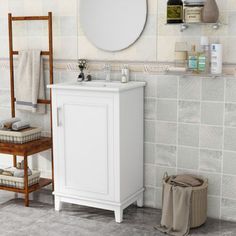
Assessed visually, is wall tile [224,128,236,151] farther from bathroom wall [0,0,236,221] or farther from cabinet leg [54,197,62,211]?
cabinet leg [54,197,62,211]

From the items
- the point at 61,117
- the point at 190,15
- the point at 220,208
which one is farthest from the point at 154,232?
the point at 190,15

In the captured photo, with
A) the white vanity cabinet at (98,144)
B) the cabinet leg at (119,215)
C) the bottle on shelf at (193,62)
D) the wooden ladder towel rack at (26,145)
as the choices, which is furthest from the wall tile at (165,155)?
the wooden ladder towel rack at (26,145)

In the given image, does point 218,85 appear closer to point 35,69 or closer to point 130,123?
point 130,123

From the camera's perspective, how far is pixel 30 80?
3.71 metres

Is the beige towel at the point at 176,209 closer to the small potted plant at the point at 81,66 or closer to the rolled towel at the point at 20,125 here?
the small potted plant at the point at 81,66

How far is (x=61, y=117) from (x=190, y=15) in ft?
3.60

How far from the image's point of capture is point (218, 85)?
309 centimetres

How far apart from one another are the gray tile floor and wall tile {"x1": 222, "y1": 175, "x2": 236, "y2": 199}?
189 mm

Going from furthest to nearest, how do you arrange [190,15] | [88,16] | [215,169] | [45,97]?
[45,97], [88,16], [215,169], [190,15]

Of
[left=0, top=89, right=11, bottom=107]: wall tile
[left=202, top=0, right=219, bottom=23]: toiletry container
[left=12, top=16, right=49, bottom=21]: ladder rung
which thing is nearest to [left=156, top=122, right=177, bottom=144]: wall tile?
[left=202, top=0, right=219, bottom=23]: toiletry container

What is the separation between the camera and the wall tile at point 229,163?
123 inches

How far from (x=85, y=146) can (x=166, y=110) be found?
63 centimetres

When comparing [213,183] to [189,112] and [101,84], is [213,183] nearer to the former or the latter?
[189,112]

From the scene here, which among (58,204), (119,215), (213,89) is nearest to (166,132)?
(213,89)
